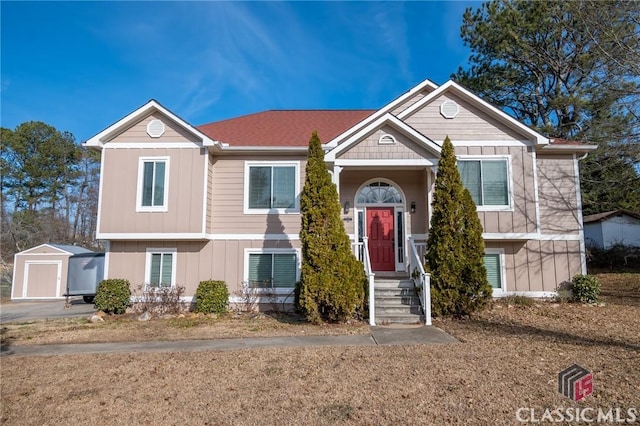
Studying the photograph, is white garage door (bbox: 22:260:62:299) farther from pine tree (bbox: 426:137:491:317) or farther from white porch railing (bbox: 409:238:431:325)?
pine tree (bbox: 426:137:491:317)

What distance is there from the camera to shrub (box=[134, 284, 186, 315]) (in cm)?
1053

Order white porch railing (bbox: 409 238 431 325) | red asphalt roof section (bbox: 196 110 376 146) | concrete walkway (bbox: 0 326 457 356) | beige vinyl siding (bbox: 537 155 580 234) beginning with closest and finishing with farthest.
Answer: concrete walkway (bbox: 0 326 457 356)
white porch railing (bbox: 409 238 431 325)
beige vinyl siding (bbox: 537 155 580 234)
red asphalt roof section (bbox: 196 110 376 146)

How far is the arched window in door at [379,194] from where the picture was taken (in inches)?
454

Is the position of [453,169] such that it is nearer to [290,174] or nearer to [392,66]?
[290,174]

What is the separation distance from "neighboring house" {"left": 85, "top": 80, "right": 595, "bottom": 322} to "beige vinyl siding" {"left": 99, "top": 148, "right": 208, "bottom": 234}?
0.03 m

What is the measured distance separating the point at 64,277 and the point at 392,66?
67.5 feet

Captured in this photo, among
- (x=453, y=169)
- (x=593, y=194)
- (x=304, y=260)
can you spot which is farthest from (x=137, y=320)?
(x=593, y=194)

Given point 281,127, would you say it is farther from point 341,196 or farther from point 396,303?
point 396,303

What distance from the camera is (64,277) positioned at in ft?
67.1

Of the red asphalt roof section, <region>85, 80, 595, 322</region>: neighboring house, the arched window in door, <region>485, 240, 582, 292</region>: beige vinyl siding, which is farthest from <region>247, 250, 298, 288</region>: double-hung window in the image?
<region>485, 240, 582, 292</region>: beige vinyl siding

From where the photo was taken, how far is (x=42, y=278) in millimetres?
20391

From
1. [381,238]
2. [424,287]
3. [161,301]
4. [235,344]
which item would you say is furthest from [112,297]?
[424,287]

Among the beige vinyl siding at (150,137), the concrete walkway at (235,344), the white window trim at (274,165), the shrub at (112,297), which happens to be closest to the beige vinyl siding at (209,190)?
the beige vinyl siding at (150,137)

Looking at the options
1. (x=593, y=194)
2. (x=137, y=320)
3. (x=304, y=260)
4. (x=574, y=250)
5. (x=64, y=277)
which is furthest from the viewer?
(x=64, y=277)
